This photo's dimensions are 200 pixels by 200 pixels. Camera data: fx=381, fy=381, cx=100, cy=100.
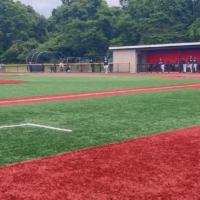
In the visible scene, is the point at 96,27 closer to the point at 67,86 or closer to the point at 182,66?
the point at 182,66

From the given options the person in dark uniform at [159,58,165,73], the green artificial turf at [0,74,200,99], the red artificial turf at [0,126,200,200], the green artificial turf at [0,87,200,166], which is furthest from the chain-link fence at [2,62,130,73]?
the red artificial turf at [0,126,200,200]

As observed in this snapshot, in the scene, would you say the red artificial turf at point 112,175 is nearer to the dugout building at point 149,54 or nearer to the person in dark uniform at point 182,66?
the person in dark uniform at point 182,66

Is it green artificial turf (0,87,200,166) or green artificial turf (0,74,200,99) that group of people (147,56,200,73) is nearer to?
green artificial turf (0,74,200,99)

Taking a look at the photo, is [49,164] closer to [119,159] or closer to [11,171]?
[11,171]

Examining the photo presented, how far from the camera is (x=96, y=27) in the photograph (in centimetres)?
6638

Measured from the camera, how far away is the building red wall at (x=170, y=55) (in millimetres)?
42312

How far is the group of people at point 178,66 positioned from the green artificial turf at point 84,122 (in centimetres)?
2840

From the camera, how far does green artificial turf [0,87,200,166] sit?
231 inches

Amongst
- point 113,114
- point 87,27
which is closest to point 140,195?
point 113,114

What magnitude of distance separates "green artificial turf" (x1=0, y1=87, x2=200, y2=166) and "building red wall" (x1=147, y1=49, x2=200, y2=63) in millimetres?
31479

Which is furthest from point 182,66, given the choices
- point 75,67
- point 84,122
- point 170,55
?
point 84,122

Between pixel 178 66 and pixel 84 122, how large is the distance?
35207mm

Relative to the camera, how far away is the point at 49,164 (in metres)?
4.82

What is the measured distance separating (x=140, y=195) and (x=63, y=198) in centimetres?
74
